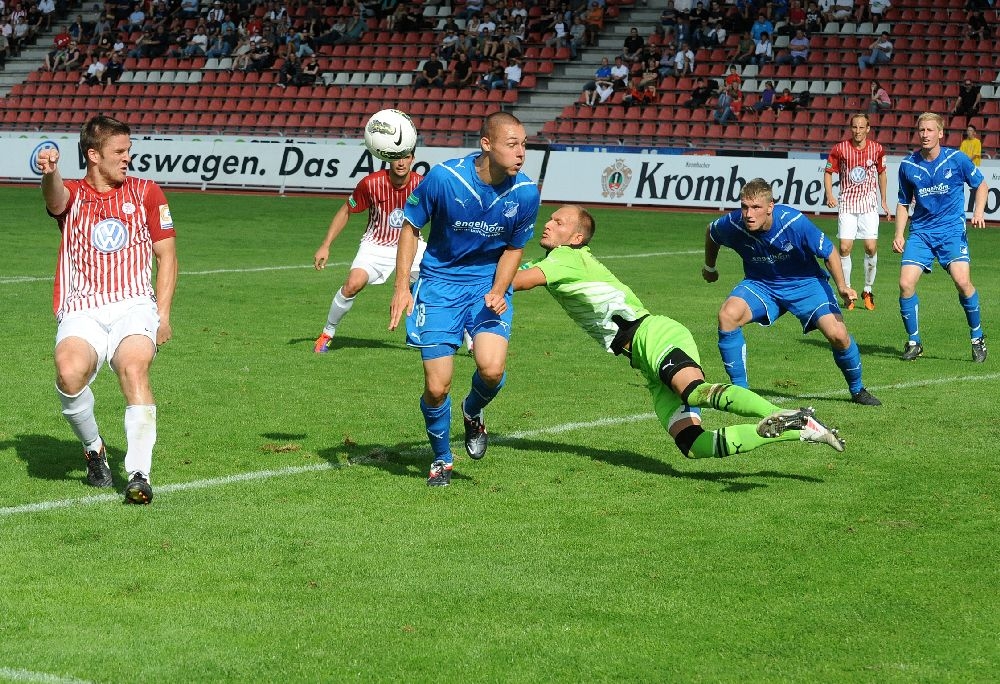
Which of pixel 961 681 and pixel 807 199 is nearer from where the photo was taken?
pixel 961 681

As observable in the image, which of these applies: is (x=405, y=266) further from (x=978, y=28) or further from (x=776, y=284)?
(x=978, y=28)

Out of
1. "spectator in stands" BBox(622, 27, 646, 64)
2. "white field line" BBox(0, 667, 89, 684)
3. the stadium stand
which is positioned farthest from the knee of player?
"spectator in stands" BBox(622, 27, 646, 64)

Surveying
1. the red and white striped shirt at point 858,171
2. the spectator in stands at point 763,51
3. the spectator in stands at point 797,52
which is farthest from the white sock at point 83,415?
the spectator in stands at point 763,51

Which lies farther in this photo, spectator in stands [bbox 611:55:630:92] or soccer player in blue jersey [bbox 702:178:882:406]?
spectator in stands [bbox 611:55:630:92]

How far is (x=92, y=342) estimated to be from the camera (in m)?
7.04

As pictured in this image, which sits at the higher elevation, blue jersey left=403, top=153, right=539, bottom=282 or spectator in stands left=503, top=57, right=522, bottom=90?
blue jersey left=403, top=153, right=539, bottom=282

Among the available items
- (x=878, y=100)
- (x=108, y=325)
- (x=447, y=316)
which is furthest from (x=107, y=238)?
(x=878, y=100)

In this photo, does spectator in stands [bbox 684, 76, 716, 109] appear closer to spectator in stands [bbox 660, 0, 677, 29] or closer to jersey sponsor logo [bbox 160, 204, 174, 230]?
spectator in stands [bbox 660, 0, 677, 29]

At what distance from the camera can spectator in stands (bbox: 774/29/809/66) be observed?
113 feet

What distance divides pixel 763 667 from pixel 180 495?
140 inches

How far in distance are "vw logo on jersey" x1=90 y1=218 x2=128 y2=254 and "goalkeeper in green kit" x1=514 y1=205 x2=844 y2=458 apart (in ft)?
6.98

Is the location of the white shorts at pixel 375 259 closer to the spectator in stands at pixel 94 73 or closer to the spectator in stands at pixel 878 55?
the spectator in stands at pixel 878 55

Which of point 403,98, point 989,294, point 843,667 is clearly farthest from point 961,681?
point 403,98

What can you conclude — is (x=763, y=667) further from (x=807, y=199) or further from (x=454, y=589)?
(x=807, y=199)
